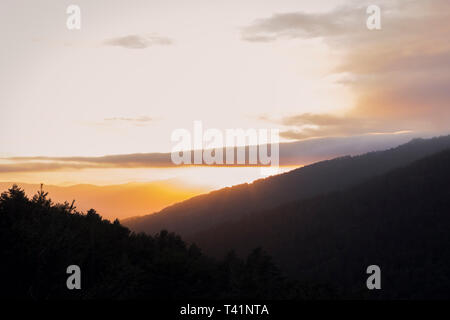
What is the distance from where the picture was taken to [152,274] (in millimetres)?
58000

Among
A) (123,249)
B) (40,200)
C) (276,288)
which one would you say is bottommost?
(276,288)
